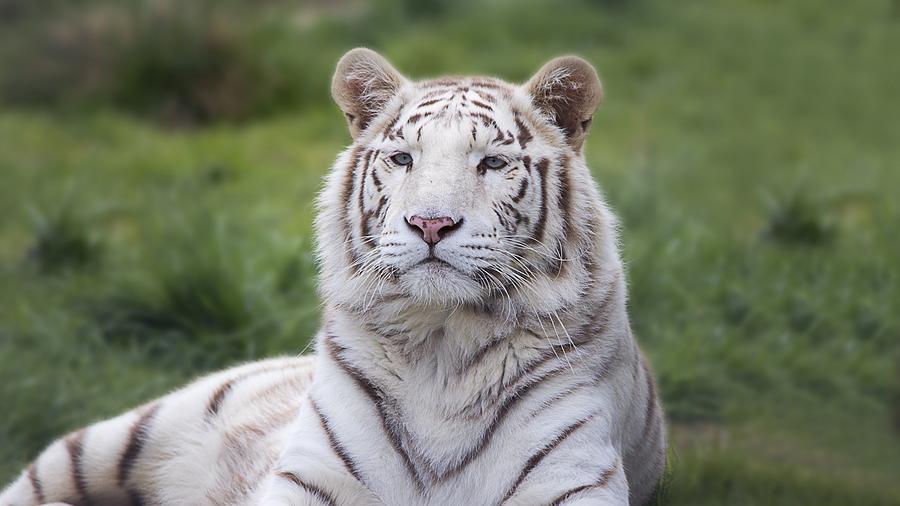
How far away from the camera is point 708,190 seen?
803 cm

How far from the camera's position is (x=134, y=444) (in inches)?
143

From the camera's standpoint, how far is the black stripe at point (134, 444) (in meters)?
3.61

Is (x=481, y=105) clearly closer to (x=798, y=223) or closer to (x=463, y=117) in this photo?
(x=463, y=117)

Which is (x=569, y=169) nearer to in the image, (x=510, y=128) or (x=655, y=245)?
(x=510, y=128)

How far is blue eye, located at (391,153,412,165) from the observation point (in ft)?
10.0

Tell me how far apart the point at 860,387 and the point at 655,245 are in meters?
1.44

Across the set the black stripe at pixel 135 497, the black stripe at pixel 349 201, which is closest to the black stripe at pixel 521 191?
the black stripe at pixel 349 201

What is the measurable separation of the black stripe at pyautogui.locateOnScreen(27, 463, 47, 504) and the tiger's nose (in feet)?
5.00

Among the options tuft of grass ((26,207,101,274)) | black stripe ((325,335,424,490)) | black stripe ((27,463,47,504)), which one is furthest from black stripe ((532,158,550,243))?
tuft of grass ((26,207,101,274))

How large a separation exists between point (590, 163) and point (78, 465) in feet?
16.8

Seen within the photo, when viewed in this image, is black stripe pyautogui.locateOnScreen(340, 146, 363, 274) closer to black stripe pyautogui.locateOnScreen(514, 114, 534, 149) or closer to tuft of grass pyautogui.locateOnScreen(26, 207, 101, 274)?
black stripe pyautogui.locateOnScreen(514, 114, 534, 149)

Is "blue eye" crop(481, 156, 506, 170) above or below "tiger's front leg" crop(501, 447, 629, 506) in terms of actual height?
above

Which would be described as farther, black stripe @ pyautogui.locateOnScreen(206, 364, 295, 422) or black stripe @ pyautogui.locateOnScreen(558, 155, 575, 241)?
black stripe @ pyautogui.locateOnScreen(206, 364, 295, 422)

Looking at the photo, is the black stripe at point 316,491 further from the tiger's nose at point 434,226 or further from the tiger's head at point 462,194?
the tiger's nose at point 434,226
